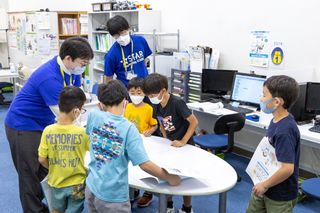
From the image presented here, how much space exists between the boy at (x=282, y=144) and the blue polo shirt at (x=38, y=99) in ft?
4.06

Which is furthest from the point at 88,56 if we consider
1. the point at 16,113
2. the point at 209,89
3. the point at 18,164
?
the point at 209,89

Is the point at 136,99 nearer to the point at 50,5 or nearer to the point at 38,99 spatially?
the point at 38,99

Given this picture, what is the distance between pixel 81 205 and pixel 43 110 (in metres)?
0.66

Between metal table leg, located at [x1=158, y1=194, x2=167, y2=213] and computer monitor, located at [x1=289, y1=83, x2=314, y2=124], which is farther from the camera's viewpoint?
computer monitor, located at [x1=289, y1=83, x2=314, y2=124]

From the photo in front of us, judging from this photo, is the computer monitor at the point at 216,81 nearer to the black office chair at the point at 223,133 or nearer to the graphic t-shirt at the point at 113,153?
the black office chair at the point at 223,133

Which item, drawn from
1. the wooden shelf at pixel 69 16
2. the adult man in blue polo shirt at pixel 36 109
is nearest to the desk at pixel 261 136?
the adult man in blue polo shirt at pixel 36 109

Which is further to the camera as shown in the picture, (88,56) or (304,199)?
(304,199)

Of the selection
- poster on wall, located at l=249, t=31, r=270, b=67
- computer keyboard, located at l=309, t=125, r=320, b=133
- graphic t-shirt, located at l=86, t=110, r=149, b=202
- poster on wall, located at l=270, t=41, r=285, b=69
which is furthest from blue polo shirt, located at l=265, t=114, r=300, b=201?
poster on wall, located at l=249, t=31, r=270, b=67

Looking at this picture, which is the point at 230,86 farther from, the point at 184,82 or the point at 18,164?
the point at 18,164

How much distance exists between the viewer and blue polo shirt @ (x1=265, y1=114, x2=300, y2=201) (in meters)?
1.80

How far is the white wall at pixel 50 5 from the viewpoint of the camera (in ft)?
24.1

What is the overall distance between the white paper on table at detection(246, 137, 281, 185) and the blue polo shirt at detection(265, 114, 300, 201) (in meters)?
0.06

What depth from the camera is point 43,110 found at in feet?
7.57

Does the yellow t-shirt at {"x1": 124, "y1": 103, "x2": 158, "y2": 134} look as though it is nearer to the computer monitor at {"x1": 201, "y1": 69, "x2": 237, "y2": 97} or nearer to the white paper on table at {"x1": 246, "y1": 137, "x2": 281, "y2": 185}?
the white paper on table at {"x1": 246, "y1": 137, "x2": 281, "y2": 185}
